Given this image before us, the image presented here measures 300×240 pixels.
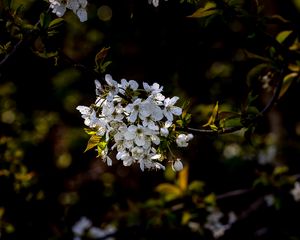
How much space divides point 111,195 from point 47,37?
6.35 feet

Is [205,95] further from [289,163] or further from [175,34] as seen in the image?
[289,163]

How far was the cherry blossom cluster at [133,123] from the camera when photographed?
4.86 ft

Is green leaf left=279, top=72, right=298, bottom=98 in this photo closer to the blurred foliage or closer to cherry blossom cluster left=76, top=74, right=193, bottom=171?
the blurred foliage

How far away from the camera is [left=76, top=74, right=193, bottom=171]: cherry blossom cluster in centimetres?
148

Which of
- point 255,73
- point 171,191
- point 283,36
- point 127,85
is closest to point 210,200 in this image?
point 171,191

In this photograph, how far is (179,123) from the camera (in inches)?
63.9

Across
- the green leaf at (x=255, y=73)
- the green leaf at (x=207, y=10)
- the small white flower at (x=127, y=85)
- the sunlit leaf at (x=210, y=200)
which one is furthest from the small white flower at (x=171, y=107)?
the sunlit leaf at (x=210, y=200)

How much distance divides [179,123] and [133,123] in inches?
6.8

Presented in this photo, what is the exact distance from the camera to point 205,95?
3.42 meters

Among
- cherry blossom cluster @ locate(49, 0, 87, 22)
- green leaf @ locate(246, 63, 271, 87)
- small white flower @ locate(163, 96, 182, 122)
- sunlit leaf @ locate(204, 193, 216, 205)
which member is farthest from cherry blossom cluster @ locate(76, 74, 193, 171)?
sunlit leaf @ locate(204, 193, 216, 205)

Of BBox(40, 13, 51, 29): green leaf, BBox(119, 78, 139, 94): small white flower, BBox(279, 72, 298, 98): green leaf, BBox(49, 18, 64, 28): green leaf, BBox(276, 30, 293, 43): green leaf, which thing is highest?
BBox(40, 13, 51, 29): green leaf

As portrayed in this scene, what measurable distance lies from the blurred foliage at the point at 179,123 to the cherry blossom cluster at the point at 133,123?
0.10 meters

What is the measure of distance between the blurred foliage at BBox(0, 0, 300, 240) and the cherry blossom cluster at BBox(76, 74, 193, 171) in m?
0.10

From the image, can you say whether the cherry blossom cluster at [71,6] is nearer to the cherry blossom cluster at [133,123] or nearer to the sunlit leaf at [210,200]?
the cherry blossom cluster at [133,123]
